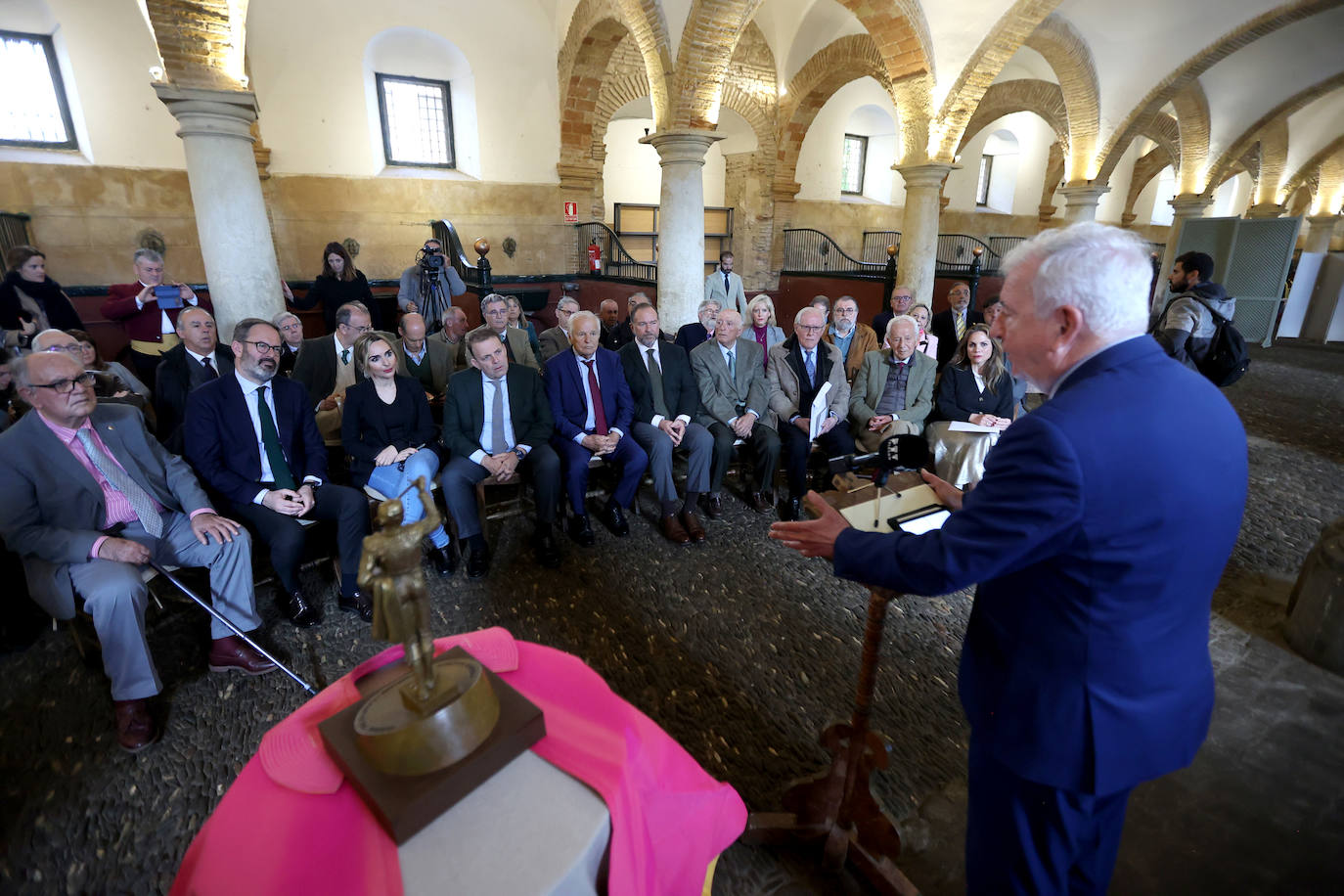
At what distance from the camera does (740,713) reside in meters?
2.62

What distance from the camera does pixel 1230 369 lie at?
427 centimetres

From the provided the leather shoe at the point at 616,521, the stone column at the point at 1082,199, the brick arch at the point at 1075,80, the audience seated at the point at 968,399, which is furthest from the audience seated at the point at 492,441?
the stone column at the point at 1082,199

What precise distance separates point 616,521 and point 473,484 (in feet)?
3.12

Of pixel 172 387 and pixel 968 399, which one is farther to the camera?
pixel 968 399

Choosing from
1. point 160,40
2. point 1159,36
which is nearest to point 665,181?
point 160,40

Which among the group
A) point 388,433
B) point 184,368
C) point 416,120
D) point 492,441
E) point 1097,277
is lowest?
point 492,441

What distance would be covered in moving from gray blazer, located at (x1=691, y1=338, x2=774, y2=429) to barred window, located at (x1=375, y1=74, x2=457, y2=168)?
8212mm

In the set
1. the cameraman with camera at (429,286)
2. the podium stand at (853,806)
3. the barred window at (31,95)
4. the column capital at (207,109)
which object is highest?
the barred window at (31,95)

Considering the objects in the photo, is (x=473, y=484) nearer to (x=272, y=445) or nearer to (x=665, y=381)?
(x=272, y=445)

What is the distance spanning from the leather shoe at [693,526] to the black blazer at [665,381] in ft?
2.39

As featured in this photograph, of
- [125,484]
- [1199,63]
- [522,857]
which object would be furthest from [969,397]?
[1199,63]

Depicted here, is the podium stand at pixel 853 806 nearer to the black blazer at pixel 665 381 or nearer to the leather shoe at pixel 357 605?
the leather shoe at pixel 357 605

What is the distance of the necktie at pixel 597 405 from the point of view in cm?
422

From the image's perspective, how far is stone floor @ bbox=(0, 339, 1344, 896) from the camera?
202 cm
